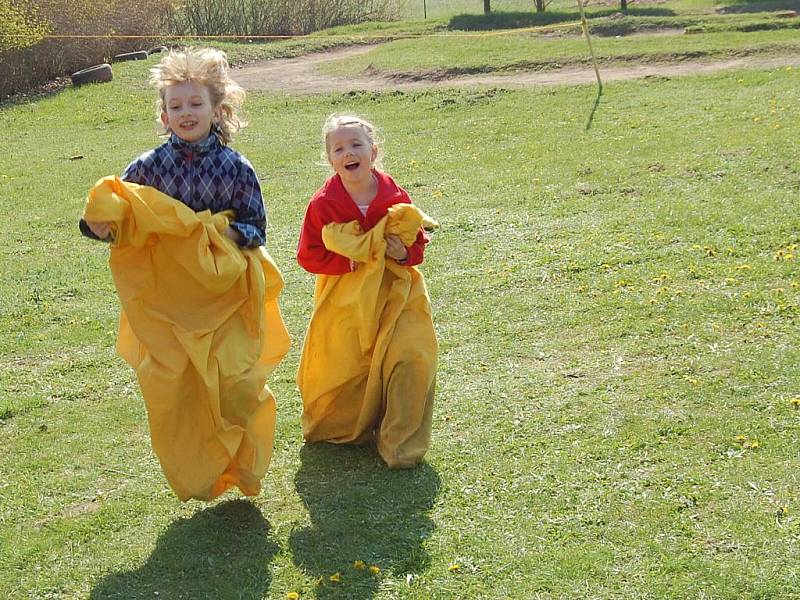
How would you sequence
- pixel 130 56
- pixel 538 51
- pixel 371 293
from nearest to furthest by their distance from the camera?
pixel 371 293, pixel 538 51, pixel 130 56

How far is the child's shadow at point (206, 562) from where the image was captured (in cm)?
439

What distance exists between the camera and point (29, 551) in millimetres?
4770

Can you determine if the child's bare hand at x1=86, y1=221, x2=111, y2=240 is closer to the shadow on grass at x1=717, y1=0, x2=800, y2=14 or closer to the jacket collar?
the jacket collar

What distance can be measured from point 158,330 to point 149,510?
1.00m

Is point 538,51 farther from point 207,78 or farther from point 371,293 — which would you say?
point 207,78

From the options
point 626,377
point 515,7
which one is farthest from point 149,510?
point 515,7

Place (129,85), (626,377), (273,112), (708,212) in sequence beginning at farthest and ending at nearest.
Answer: (129,85) → (273,112) → (708,212) → (626,377)

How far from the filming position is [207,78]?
15.3 ft

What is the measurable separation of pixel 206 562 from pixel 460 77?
14.8 m

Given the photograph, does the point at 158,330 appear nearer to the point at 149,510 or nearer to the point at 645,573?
the point at 149,510

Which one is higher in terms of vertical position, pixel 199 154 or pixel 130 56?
pixel 199 154

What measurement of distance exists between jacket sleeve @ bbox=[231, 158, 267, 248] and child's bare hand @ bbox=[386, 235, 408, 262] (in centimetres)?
63

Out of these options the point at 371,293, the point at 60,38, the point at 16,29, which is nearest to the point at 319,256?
the point at 371,293

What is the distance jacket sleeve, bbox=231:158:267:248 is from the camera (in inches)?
186
